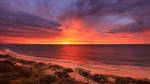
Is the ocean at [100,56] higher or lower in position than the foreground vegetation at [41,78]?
lower

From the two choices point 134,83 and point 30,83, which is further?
point 134,83

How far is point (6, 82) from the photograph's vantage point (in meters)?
3.84

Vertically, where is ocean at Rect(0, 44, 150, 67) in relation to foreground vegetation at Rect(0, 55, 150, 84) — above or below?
below

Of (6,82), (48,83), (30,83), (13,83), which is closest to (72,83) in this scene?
(48,83)

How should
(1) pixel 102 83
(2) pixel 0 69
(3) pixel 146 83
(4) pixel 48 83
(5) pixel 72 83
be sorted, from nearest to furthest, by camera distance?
(4) pixel 48 83
(5) pixel 72 83
(2) pixel 0 69
(1) pixel 102 83
(3) pixel 146 83

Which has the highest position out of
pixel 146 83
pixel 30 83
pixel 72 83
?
pixel 30 83

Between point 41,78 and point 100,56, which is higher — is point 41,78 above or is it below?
above

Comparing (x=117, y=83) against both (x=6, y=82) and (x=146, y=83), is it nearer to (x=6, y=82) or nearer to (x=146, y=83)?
(x=146, y=83)

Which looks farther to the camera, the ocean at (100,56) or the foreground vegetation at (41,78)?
the ocean at (100,56)

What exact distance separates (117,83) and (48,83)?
571 cm

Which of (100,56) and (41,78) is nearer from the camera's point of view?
(41,78)

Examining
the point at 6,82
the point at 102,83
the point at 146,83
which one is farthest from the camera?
the point at 146,83

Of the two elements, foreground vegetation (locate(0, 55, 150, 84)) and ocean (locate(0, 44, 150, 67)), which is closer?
foreground vegetation (locate(0, 55, 150, 84))

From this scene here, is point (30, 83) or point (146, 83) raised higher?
point (30, 83)
